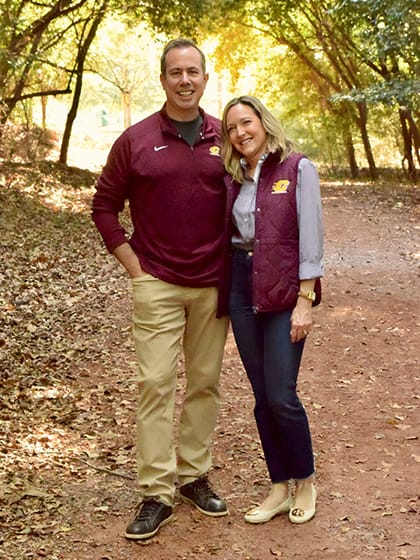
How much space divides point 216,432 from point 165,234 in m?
2.22

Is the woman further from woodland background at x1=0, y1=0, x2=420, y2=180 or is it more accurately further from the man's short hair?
woodland background at x1=0, y1=0, x2=420, y2=180

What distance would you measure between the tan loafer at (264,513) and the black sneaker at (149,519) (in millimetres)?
432

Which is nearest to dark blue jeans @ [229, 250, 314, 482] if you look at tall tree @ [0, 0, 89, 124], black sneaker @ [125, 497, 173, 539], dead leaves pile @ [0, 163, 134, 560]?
black sneaker @ [125, 497, 173, 539]

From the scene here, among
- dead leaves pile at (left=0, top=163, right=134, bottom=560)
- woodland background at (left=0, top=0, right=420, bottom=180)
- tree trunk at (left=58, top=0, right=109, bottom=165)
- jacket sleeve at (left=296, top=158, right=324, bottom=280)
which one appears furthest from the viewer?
tree trunk at (left=58, top=0, right=109, bottom=165)

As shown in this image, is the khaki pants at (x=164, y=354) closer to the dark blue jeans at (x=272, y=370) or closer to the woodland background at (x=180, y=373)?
the dark blue jeans at (x=272, y=370)

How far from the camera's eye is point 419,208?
59.7ft

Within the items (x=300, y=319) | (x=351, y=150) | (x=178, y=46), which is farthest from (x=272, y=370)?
(x=351, y=150)

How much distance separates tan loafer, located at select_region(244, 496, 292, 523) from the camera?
14.5ft

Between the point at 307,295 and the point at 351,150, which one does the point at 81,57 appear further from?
the point at 307,295

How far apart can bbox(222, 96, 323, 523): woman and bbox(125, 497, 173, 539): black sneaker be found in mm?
733

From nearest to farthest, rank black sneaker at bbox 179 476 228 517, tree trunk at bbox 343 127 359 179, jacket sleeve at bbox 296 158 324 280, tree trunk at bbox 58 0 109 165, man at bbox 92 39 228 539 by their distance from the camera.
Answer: jacket sleeve at bbox 296 158 324 280 < man at bbox 92 39 228 539 < black sneaker at bbox 179 476 228 517 < tree trunk at bbox 58 0 109 165 < tree trunk at bbox 343 127 359 179

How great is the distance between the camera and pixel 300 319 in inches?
158

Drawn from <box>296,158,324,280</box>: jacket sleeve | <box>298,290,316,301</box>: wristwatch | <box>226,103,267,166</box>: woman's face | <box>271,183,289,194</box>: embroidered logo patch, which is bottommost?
<box>298,290,316,301</box>: wristwatch

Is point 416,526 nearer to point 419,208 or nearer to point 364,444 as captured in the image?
point 364,444
